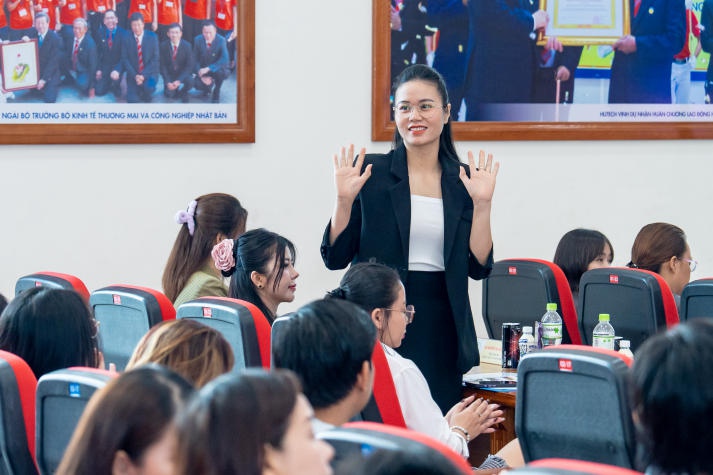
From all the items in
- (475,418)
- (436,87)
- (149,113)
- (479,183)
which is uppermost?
(436,87)

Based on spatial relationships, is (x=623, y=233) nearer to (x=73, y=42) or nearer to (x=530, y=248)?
(x=530, y=248)

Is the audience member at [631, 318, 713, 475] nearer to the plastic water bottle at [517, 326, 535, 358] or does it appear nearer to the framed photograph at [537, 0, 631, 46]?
the plastic water bottle at [517, 326, 535, 358]

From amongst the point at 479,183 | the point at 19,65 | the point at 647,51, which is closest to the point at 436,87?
the point at 479,183

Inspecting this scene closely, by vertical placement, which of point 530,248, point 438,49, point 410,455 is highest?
point 438,49

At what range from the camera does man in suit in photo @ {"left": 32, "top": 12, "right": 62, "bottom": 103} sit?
17.6ft

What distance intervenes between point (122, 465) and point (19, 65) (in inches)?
165

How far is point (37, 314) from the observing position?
2.75 m

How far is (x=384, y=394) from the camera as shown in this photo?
2805 millimetres

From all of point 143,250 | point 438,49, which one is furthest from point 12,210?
point 438,49

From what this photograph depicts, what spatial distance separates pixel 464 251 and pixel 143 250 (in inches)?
99.9

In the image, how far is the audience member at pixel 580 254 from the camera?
482 cm

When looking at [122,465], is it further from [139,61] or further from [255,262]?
[139,61]

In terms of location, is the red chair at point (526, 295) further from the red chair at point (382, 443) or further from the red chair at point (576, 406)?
the red chair at point (382, 443)

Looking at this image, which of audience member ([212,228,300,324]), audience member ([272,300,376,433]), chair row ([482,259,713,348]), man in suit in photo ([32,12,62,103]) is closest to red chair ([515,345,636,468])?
audience member ([272,300,376,433])
